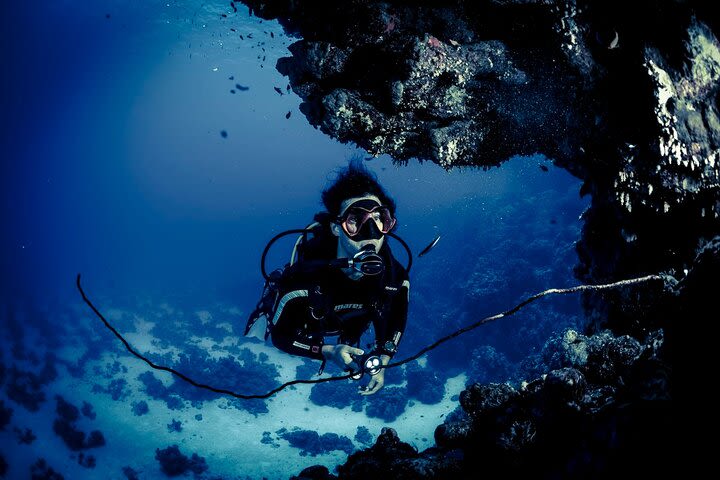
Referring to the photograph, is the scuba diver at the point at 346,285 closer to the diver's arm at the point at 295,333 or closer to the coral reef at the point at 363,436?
the diver's arm at the point at 295,333

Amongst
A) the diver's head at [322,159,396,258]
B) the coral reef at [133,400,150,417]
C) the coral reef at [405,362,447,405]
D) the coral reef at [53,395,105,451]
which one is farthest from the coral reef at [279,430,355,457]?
the diver's head at [322,159,396,258]

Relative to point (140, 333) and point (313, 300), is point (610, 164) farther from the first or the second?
point (140, 333)

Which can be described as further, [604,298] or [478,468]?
[604,298]

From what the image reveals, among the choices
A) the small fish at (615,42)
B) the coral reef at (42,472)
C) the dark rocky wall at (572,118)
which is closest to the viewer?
the dark rocky wall at (572,118)

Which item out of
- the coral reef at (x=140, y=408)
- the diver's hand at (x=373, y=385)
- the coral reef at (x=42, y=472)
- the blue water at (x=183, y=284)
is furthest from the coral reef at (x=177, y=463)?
the diver's hand at (x=373, y=385)

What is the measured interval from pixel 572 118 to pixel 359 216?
2.80 metres

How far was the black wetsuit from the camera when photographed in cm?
418

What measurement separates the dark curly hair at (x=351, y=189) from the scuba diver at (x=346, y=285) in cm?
1

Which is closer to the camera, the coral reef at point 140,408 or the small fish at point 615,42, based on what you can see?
the small fish at point 615,42

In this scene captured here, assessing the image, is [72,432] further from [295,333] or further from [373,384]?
[373,384]

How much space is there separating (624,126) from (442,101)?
1962 millimetres

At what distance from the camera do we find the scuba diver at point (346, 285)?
→ 161 inches

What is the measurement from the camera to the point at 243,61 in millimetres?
33156

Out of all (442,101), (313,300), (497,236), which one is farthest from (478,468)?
(497,236)
